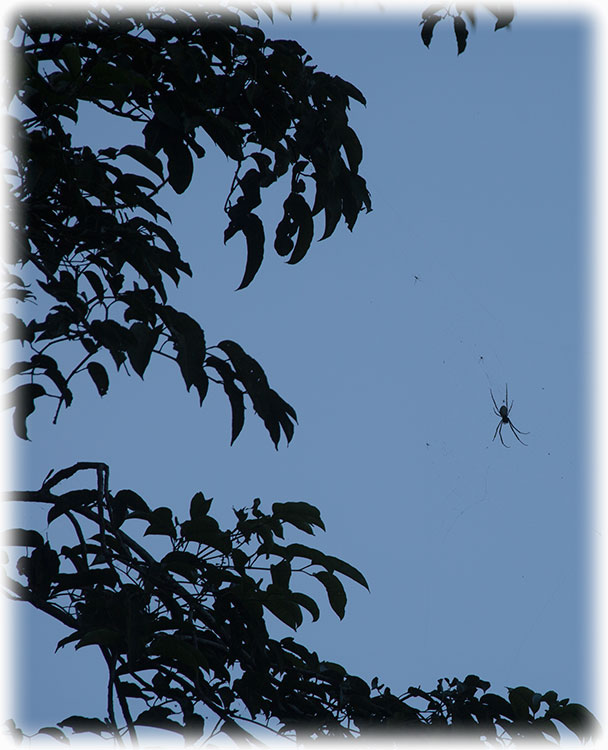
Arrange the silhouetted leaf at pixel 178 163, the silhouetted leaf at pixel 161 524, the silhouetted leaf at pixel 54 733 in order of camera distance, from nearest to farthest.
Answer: the silhouetted leaf at pixel 54 733, the silhouetted leaf at pixel 178 163, the silhouetted leaf at pixel 161 524

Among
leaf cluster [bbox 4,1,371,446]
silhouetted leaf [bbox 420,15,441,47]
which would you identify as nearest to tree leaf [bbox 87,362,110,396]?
leaf cluster [bbox 4,1,371,446]

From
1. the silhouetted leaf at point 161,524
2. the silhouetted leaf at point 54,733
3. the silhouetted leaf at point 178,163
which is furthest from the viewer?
the silhouetted leaf at point 161,524

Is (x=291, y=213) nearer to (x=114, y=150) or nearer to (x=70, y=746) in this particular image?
(x=114, y=150)

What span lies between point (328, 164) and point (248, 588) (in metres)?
0.74

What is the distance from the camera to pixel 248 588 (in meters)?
1.55

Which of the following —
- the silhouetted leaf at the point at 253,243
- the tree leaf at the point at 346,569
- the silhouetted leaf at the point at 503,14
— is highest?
the silhouetted leaf at the point at 503,14

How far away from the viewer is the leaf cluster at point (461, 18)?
4.91 ft

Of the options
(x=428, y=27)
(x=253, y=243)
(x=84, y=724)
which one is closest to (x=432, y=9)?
(x=428, y=27)

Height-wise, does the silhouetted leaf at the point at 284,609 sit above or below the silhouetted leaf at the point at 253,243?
below

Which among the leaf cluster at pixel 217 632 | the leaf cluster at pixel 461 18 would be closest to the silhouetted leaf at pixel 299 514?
the leaf cluster at pixel 217 632

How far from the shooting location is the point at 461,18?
1593 mm

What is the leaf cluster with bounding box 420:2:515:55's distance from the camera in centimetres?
150

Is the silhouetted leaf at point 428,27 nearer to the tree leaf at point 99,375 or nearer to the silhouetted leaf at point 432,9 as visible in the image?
the silhouetted leaf at point 432,9

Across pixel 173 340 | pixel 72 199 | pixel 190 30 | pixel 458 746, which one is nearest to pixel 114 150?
pixel 72 199
